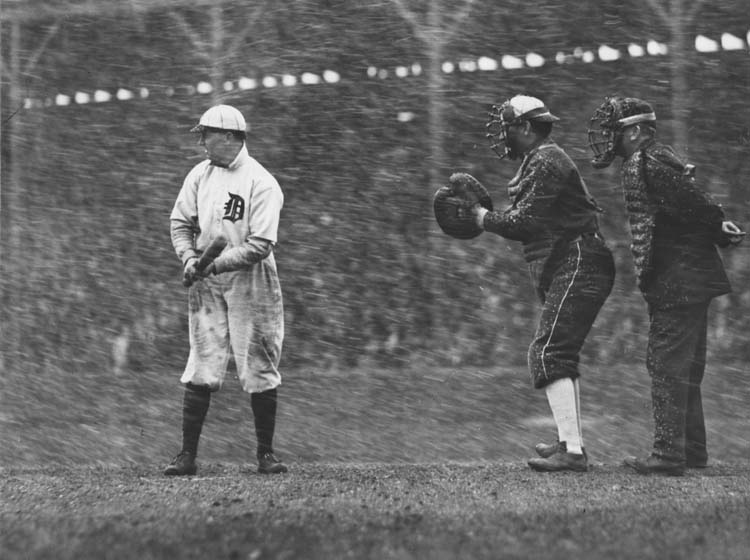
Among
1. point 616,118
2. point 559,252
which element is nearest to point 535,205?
point 559,252

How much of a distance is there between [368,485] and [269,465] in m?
0.71

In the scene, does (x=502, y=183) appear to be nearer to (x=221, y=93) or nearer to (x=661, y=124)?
(x=661, y=124)

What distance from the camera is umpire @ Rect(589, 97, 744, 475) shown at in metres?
5.07

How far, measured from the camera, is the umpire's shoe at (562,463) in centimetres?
512

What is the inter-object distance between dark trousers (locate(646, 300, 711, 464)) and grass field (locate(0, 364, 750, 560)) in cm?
23

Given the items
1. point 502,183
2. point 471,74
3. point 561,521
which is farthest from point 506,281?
point 561,521

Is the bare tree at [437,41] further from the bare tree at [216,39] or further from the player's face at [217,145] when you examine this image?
the player's face at [217,145]

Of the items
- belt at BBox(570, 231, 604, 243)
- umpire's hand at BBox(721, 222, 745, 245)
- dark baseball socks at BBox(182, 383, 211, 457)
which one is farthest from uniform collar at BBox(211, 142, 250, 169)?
umpire's hand at BBox(721, 222, 745, 245)

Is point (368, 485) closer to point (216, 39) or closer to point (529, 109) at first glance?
point (529, 109)

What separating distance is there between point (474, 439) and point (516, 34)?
5.18 meters

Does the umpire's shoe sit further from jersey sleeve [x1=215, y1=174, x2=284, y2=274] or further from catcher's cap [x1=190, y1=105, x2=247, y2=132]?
catcher's cap [x1=190, y1=105, x2=247, y2=132]

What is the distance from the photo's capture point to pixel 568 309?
206 inches

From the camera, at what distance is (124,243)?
11.2 metres

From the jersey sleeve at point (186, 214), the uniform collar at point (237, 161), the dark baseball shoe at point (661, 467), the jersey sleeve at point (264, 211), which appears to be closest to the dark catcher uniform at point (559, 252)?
the dark baseball shoe at point (661, 467)
